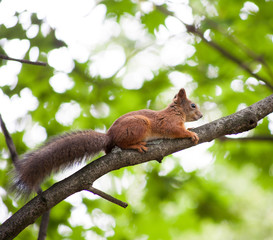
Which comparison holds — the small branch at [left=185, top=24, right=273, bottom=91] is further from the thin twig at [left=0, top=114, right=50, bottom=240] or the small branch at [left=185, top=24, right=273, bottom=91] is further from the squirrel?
the thin twig at [left=0, top=114, right=50, bottom=240]

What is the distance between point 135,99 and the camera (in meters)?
4.50

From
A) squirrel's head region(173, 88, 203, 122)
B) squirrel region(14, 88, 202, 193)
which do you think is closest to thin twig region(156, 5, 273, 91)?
squirrel's head region(173, 88, 203, 122)

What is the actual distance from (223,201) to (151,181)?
1.03 m

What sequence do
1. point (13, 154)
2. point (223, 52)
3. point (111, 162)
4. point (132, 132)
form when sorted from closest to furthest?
point (111, 162), point (13, 154), point (132, 132), point (223, 52)

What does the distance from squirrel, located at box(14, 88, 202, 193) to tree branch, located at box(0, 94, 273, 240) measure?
11cm

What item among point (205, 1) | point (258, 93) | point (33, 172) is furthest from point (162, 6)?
point (33, 172)

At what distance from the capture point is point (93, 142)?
297 centimetres

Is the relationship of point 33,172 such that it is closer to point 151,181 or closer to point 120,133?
point 120,133

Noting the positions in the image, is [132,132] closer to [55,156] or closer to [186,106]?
[55,156]

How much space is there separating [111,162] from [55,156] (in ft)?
1.72

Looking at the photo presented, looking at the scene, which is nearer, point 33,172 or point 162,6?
point 33,172

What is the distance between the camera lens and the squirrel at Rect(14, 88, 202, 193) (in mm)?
2650

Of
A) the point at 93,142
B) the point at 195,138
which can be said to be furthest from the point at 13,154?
the point at 195,138

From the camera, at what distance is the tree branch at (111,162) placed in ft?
7.43
